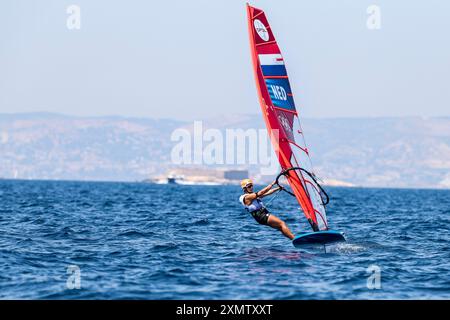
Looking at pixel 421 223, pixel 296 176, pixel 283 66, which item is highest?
pixel 283 66

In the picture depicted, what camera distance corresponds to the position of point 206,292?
1911cm

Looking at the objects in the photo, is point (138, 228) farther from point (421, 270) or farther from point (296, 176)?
point (421, 270)

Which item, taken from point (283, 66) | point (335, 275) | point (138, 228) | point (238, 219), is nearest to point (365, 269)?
point (335, 275)

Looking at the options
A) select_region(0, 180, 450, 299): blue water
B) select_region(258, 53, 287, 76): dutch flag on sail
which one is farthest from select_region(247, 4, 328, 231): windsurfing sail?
select_region(0, 180, 450, 299): blue water

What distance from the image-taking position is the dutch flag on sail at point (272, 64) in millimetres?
26281

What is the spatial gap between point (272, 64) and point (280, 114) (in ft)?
4.94

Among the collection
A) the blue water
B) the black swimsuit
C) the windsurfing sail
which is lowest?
the blue water

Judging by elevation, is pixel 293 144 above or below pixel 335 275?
above

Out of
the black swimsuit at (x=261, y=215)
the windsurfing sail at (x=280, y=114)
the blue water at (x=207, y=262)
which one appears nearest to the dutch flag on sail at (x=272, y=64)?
the windsurfing sail at (x=280, y=114)

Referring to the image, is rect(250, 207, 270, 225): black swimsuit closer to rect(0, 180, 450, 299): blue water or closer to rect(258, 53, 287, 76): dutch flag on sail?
rect(0, 180, 450, 299): blue water

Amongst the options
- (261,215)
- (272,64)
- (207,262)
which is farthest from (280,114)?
(207,262)

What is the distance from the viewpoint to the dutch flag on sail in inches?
1035

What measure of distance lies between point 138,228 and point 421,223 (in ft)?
47.6

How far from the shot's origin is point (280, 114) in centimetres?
2630
